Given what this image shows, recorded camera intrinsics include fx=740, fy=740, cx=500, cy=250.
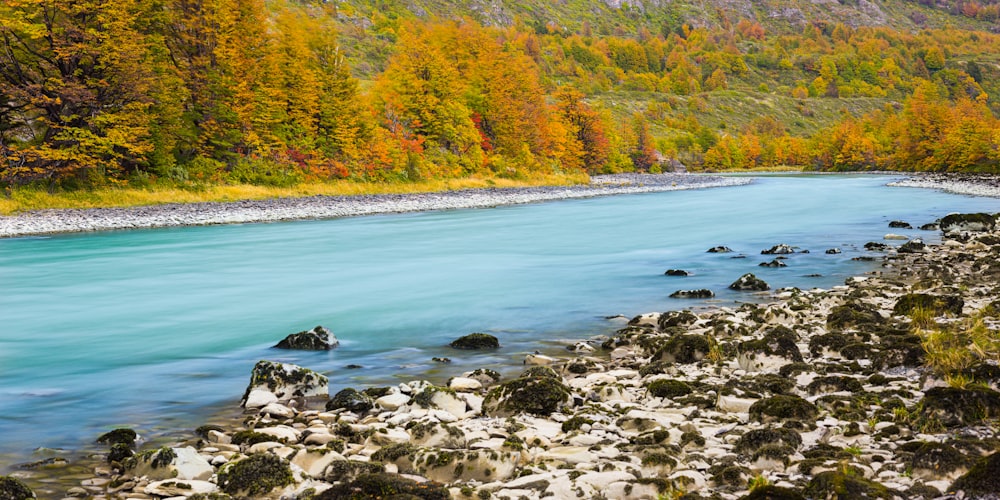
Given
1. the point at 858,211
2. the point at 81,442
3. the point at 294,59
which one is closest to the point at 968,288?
the point at 81,442

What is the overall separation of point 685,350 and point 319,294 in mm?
13619

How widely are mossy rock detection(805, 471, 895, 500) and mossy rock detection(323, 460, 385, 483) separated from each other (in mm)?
3712

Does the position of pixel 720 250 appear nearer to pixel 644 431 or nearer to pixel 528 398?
pixel 528 398

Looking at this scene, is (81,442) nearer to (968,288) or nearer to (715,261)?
(968,288)

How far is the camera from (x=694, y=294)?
1875cm

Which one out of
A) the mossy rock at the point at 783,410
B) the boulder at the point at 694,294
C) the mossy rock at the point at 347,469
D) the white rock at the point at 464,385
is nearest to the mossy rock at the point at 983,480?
the mossy rock at the point at 783,410

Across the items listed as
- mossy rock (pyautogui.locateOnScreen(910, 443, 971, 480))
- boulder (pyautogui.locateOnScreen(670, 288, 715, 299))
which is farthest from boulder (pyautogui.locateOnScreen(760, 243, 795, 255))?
mossy rock (pyautogui.locateOnScreen(910, 443, 971, 480))

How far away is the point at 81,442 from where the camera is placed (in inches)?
337

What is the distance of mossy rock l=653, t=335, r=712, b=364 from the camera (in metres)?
11.3

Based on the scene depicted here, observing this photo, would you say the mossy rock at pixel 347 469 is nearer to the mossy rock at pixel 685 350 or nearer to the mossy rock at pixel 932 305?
the mossy rock at pixel 685 350

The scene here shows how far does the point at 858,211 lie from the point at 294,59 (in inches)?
1820

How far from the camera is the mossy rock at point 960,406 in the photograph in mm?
7027

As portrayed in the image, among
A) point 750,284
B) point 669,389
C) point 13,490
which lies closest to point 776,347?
point 669,389

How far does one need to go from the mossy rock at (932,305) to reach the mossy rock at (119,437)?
40.2ft
